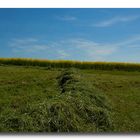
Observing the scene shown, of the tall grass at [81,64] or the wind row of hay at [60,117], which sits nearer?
the wind row of hay at [60,117]

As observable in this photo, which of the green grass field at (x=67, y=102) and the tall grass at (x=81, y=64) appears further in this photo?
the tall grass at (x=81, y=64)

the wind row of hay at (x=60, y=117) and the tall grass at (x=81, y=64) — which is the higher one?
the tall grass at (x=81, y=64)

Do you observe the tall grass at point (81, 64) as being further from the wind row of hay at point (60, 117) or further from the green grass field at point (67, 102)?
the wind row of hay at point (60, 117)

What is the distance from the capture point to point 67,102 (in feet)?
16.6

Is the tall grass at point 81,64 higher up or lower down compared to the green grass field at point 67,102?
higher up

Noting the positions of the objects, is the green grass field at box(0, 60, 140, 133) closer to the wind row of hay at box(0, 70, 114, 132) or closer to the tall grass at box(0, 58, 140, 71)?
the wind row of hay at box(0, 70, 114, 132)

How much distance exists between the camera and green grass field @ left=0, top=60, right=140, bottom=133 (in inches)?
185

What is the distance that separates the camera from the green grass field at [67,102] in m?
4.69

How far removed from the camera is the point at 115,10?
533 cm

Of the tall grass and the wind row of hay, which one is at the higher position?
the tall grass

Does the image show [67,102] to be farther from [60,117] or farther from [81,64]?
[81,64]

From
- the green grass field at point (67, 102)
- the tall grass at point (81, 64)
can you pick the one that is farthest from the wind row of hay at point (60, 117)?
the tall grass at point (81, 64)

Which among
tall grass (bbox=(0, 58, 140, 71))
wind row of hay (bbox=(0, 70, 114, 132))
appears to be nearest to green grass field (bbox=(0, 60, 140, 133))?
wind row of hay (bbox=(0, 70, 114, 132))
